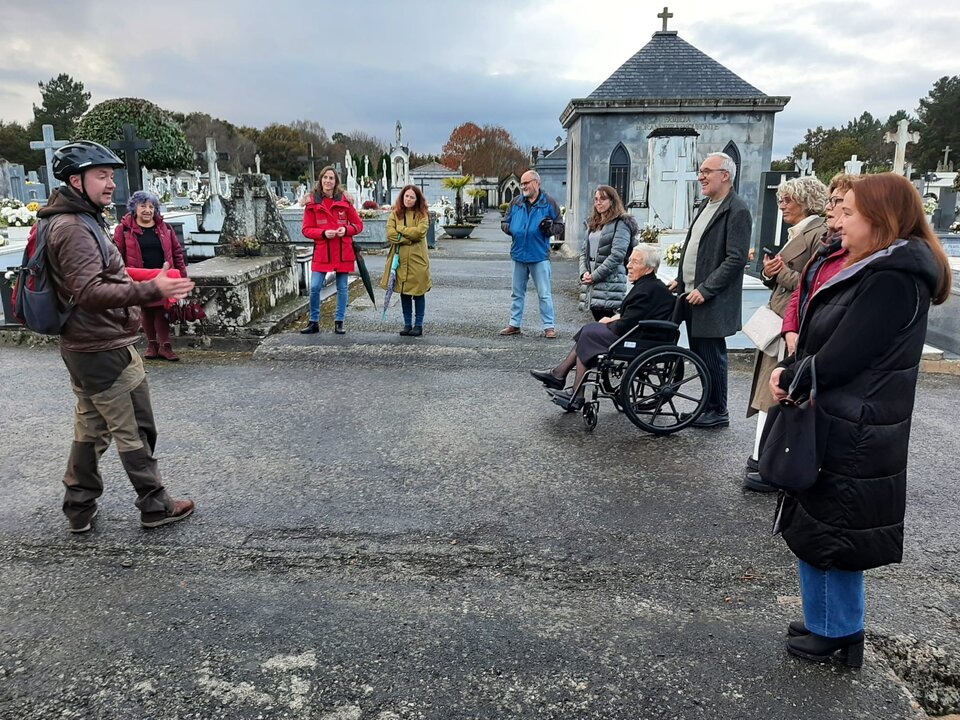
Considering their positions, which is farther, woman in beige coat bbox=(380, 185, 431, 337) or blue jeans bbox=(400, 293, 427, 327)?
blue jeans bbox=(400, 293, 427, 327)

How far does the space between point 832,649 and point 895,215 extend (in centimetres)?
160

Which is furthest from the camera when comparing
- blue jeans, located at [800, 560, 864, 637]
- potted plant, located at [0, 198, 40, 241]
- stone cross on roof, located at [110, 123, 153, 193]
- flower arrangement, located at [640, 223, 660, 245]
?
potted plant, located at [0, 198, 40, 241]

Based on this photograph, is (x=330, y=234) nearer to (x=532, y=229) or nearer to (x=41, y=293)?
(x=532, y=229)

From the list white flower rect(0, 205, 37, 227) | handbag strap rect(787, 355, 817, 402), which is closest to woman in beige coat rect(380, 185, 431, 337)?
handbag strap rect(787, 355, 817, 402)

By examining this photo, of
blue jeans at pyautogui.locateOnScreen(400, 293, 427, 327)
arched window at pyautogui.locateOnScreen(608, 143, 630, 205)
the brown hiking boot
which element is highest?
arched window at pyautogui.locateOnScreen(608, 143, 630, 205)

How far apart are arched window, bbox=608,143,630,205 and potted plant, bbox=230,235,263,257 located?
12124 mm

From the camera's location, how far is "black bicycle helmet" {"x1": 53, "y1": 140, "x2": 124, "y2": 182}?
331 cm

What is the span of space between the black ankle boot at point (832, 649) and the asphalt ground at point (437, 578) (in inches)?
2.5

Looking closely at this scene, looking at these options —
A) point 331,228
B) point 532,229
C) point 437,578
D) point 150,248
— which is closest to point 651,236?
point 532,229

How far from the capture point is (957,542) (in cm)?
365

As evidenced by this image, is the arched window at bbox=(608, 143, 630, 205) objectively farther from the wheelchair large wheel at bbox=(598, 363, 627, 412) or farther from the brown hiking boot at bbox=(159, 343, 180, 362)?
the wheelchair large wheel at bbox=(598, 363, 627, 412)

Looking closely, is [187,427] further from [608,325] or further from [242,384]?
[608,325]

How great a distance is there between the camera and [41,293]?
3.36 metres

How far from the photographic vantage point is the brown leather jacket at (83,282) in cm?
332
